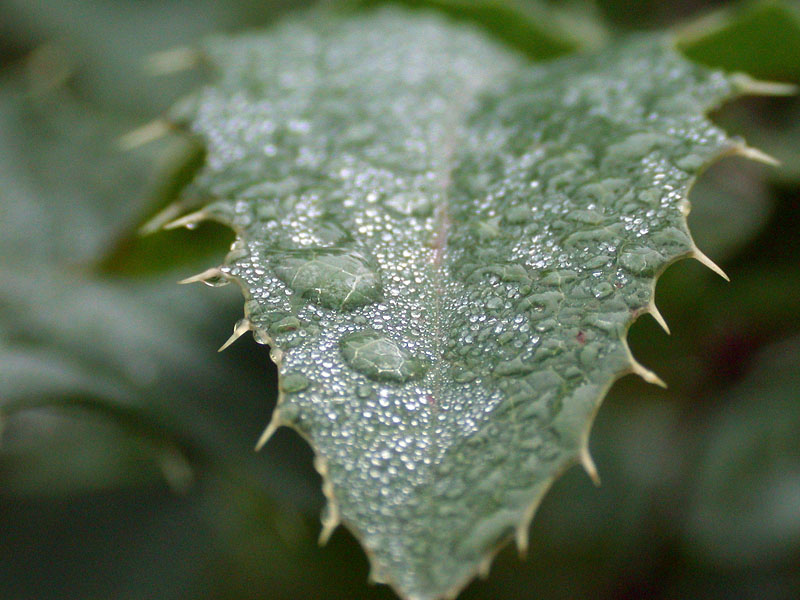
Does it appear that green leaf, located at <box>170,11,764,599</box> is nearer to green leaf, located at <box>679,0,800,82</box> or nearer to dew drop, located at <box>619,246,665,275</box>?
dew drop, located at <box>619,246,665,275</box>

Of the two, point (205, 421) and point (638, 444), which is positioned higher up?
point (205, 421)

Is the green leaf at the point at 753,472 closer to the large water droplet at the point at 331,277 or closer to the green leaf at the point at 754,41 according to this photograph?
the green leaf at the point at 754,41

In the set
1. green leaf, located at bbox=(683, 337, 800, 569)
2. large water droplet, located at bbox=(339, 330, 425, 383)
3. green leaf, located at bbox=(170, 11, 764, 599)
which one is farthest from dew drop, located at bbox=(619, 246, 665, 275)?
green leaf, located at bbox=(683, 337, 800, 569)

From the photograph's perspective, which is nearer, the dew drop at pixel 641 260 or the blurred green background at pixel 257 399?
the dew drop at pixel 641 260

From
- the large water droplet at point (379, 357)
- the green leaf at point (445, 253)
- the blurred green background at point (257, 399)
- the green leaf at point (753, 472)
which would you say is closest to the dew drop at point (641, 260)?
the green leaf at point (445, 253)

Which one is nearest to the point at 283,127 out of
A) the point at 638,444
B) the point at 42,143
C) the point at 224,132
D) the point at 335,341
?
the point at 224,132

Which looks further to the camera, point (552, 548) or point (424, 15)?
point (552, 548)

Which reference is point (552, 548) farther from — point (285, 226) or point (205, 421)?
point (285, 226)
